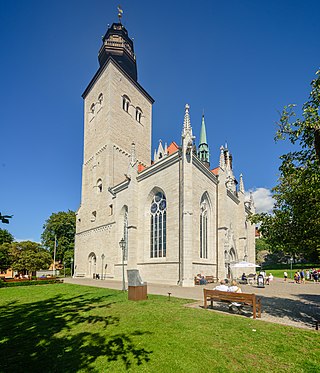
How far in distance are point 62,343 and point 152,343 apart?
2.24 meters

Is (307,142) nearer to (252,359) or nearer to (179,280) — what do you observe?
(252,359)

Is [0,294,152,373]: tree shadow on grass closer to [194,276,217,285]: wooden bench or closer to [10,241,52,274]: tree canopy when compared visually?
[194,276,217,285]: wooden bench

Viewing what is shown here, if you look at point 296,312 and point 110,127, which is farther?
point 110,127

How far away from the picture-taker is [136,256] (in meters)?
24.9

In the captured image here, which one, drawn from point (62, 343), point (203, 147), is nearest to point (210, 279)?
point (62, 343)

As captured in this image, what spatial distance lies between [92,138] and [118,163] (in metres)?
7.53

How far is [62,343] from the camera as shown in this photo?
19.7 ft

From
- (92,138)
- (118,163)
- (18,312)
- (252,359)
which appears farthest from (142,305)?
(92,138)

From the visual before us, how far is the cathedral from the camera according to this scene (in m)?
22.2

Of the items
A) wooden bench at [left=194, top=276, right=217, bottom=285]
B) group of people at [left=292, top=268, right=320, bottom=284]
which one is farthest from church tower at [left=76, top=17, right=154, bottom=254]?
group of people at [left=292, top=268, right=320, bottom=284]

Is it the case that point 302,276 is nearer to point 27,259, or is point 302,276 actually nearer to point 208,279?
point 208,279

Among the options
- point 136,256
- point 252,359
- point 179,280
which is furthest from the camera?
point 136,256

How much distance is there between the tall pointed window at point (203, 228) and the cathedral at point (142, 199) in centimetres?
10

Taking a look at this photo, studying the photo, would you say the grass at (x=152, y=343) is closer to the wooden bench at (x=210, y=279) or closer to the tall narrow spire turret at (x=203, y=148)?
the wooden bench at (x=210, y=279)
